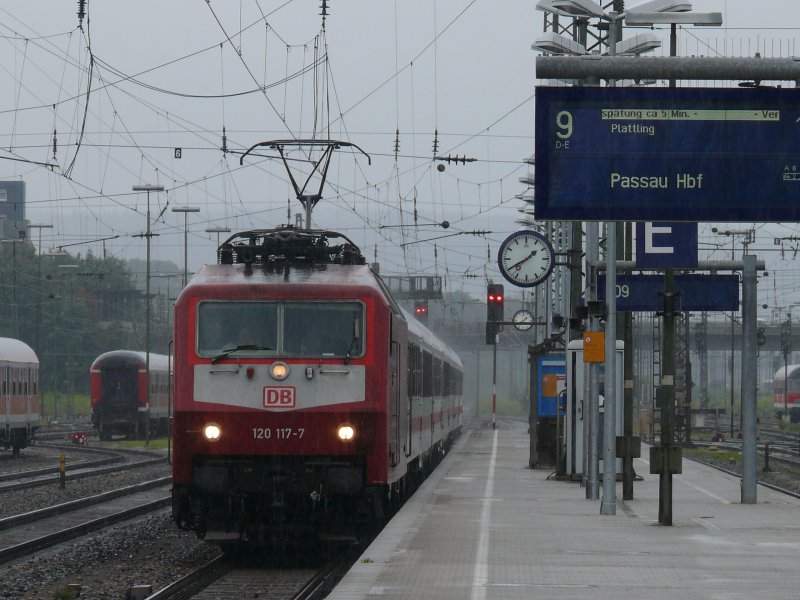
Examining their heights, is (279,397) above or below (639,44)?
below

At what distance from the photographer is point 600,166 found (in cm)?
1594

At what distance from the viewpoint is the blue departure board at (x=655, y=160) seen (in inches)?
625

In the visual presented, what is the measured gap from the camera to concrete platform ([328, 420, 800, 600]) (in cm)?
1177

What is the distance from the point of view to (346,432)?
52.0 feet

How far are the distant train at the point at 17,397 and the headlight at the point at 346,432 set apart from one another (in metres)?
29.7

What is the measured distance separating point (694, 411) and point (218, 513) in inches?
2383

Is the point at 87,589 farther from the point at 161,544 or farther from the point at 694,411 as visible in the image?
the point at 694,411

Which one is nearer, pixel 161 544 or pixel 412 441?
pixel 161 544

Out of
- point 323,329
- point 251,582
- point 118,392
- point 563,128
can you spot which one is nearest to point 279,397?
point 323,329

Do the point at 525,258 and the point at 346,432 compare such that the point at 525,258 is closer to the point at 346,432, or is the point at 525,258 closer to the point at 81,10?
the point at 81,10

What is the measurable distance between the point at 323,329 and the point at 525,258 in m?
12.2

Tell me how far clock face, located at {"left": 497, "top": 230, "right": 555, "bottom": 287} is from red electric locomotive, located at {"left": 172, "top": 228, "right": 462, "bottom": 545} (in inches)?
452

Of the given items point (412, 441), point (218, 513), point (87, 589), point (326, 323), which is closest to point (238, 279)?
point (326, 323)

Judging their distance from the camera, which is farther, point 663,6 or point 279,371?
point 663,6
